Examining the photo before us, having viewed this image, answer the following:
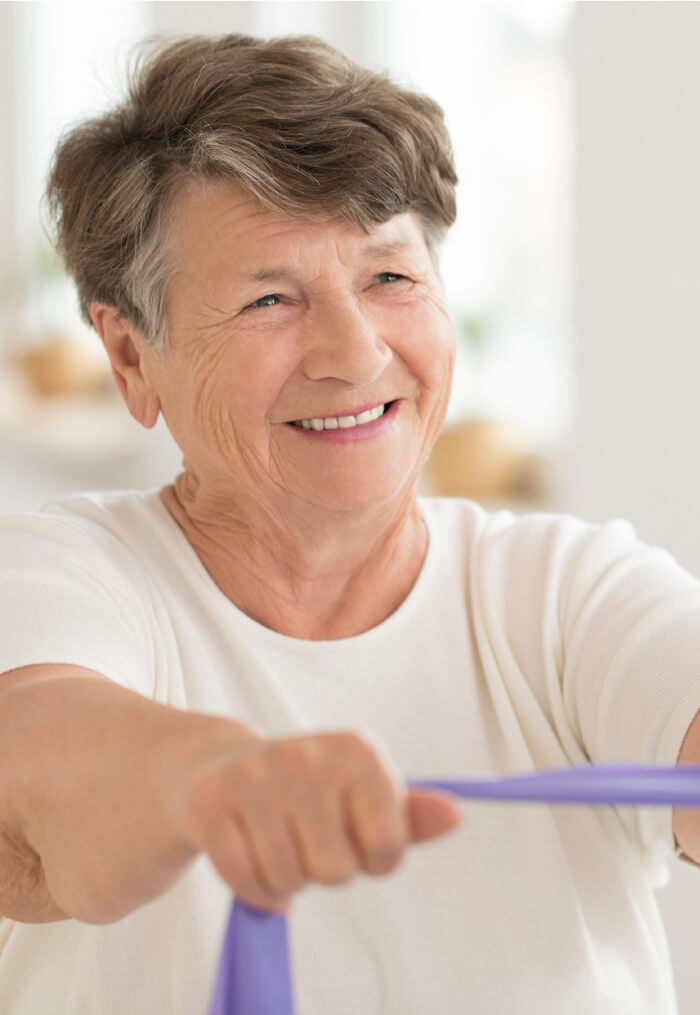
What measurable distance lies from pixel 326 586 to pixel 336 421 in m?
0.19

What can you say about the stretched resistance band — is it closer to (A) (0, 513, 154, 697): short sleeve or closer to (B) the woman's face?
(A) (0, 513, 154, 697): short sleeve

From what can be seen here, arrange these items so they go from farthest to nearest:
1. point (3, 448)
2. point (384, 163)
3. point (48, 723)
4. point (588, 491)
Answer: point (3, 448) < point (588, 491) < point (384, 163) < point (48, 723)

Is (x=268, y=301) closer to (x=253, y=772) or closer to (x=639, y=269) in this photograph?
A: (x=253, y=772)

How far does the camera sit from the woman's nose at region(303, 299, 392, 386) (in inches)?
42.5

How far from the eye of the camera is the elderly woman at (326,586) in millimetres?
1050

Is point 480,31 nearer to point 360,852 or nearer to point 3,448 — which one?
point 3,448

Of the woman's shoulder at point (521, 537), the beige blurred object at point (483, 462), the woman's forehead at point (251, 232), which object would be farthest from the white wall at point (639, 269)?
the woman's forehead at point (251, 232)

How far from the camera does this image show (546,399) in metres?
3.72

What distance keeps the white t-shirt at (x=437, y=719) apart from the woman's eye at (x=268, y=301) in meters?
0.27

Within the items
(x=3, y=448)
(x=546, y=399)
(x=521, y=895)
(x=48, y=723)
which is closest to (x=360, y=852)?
(x=48, y=723)

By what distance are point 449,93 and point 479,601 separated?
3.02m

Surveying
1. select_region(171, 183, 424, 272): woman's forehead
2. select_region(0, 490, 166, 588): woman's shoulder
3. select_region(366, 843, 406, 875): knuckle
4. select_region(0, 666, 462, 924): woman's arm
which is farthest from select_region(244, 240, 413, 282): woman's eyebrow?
select_region(366, 843, 406, 875): knuckle

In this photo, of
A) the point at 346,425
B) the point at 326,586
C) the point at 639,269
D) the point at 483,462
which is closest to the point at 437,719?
the point at 326,586

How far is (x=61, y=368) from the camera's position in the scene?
469 cm
